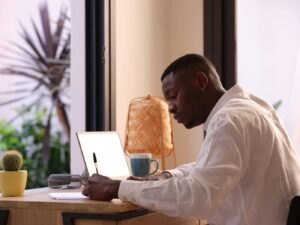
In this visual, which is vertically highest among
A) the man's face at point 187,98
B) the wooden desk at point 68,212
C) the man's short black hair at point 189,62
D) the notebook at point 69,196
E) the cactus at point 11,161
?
the man's short black hair at point 189,62

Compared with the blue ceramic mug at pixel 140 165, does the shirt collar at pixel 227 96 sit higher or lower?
higher

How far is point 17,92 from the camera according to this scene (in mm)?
3680

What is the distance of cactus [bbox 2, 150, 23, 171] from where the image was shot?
6.25ft

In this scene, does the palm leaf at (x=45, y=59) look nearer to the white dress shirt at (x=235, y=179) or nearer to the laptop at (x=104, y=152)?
the laptop at (x=104, y=152)

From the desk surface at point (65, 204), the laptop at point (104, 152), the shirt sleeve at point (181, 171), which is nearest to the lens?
the desk surface at point (65, 204)

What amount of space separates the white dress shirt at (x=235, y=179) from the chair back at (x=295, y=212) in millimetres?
95

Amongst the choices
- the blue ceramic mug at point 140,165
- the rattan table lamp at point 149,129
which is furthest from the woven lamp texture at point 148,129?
the blue ceramic mug at point 140,165

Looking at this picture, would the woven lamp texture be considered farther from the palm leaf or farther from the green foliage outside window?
the green foliage outside window

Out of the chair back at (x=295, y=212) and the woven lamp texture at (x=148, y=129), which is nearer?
the chair back at (x=295, y=212)

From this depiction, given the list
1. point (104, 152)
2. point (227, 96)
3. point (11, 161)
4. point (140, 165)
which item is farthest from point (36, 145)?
point (227, 96)

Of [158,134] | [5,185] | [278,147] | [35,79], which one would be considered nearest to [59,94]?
[35,79]

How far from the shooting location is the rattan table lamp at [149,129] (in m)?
2.87

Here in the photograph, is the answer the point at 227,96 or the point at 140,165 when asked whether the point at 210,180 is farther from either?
the point at 140,165

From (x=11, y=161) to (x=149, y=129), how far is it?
108cm
